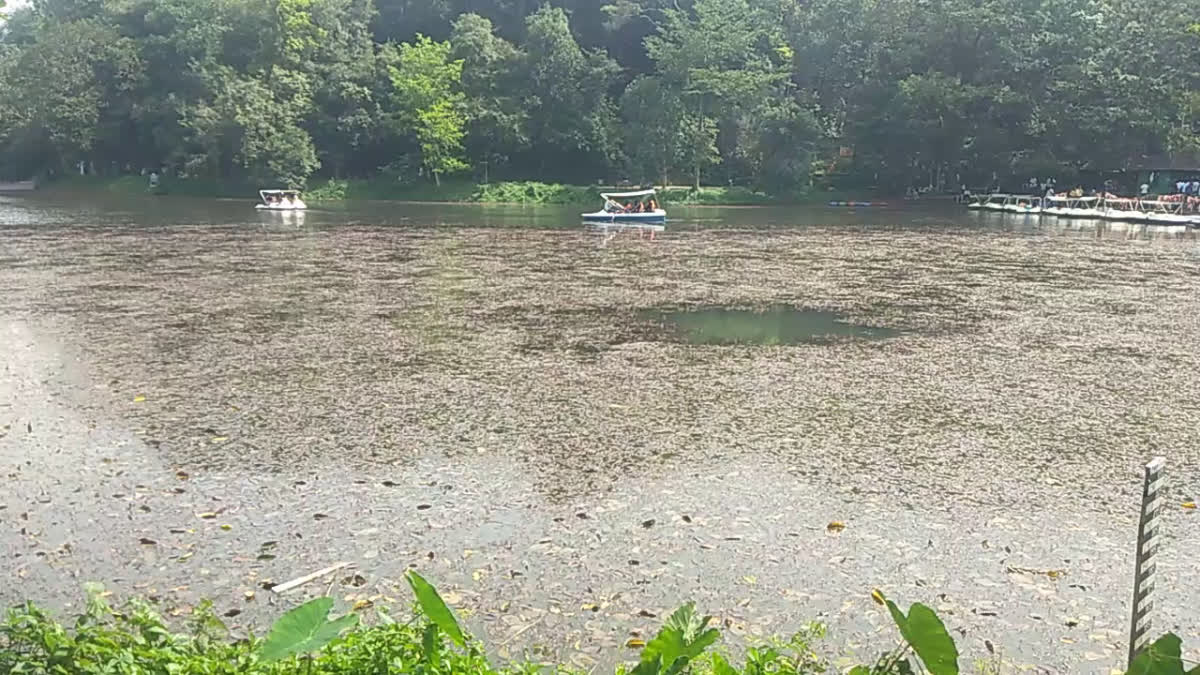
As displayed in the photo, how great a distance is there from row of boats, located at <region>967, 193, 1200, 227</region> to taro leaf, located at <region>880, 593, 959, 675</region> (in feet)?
109

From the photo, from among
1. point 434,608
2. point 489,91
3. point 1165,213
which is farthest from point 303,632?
point 489,91

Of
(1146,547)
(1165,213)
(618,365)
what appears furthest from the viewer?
(1165,213)

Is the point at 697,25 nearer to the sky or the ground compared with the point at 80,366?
nearer to the sky

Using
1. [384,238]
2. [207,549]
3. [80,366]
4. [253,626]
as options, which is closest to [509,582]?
[253,626]

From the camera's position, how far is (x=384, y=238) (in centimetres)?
2328

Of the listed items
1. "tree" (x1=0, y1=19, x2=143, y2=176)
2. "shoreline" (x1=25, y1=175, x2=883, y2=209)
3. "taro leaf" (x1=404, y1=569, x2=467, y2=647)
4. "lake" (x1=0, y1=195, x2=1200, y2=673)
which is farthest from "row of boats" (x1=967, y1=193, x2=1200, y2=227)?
"tree" (x1=0, y1=19, x2=143, y2=176)

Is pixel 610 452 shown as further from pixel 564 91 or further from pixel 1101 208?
pixel 564 91

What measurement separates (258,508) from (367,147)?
4946cm

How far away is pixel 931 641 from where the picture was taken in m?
2.57

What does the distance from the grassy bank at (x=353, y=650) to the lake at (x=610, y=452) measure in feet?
1.81

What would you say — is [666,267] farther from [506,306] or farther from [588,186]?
[588,186]

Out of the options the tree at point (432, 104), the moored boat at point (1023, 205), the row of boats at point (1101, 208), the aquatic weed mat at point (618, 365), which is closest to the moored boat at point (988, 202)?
the row of boats at point (1101, 208)

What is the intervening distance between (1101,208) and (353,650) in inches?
1536

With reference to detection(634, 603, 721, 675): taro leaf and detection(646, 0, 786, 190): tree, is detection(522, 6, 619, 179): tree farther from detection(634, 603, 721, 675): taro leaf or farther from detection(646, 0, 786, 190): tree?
detection(634, 603, 721, 675): taro leaf
